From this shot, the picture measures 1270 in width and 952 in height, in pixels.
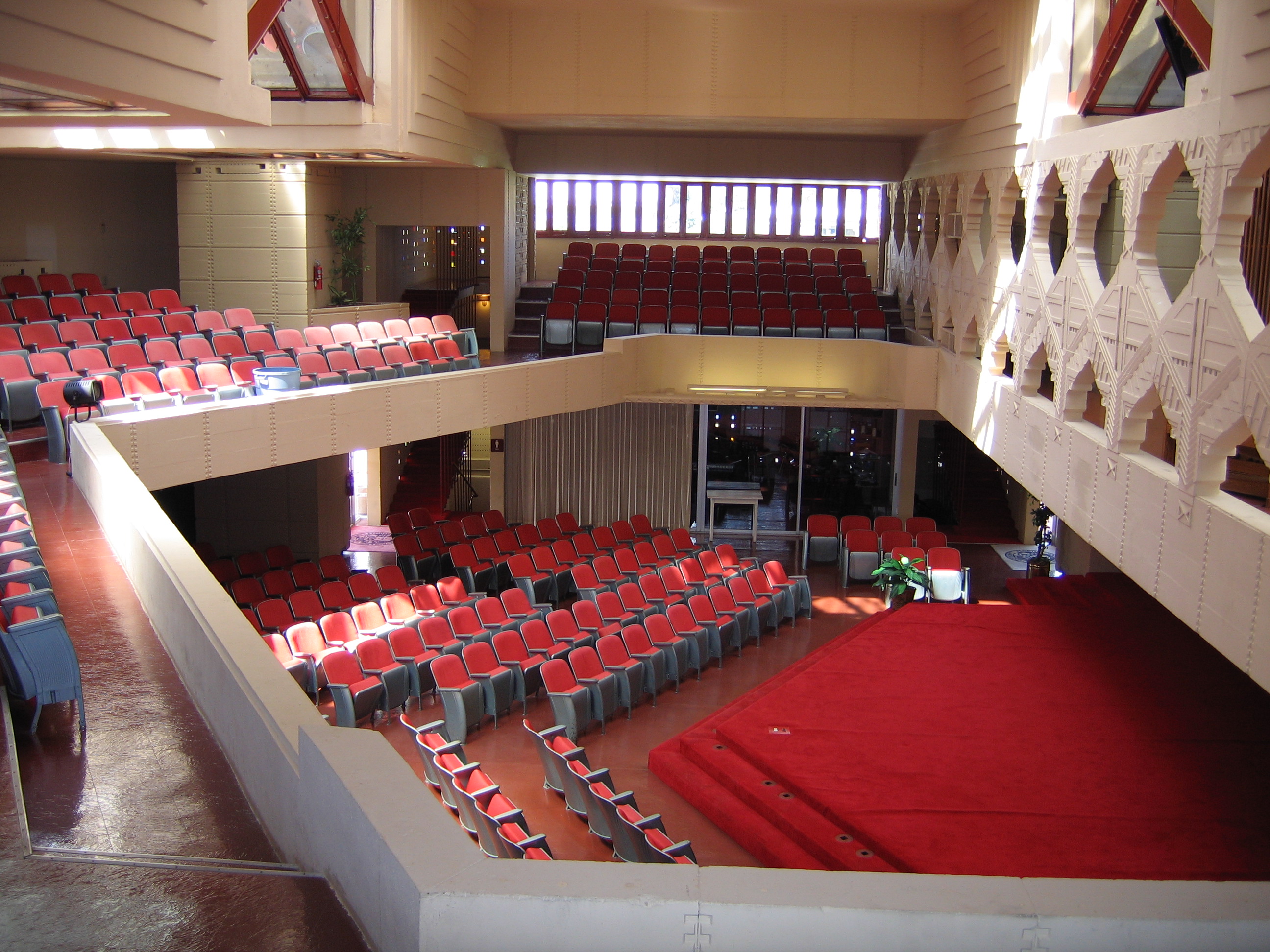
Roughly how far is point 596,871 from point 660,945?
0.21 m

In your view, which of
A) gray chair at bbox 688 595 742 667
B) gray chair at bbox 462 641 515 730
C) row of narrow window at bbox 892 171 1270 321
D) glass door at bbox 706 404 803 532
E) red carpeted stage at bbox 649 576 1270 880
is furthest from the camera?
glass door at bbox 706 404 803 532

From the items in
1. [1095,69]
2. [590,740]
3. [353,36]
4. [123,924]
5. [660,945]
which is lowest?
[590,740]

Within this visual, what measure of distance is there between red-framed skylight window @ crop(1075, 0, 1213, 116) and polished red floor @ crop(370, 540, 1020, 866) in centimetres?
618

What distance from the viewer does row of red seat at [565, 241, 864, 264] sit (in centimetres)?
1900

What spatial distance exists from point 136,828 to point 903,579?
10.8 m

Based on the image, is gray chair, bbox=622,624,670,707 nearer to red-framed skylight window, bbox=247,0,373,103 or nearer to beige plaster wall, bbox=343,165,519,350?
red-framed skylight window, bbox=247,0,373,103

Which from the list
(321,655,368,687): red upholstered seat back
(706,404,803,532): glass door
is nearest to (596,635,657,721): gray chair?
(321,655,368,687): red upholstered seat back

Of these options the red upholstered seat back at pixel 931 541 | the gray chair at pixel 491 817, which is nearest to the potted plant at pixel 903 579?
the red upholstered seat back at pixel 931 541

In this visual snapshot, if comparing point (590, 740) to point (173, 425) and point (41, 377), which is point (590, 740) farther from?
point (41, 377)

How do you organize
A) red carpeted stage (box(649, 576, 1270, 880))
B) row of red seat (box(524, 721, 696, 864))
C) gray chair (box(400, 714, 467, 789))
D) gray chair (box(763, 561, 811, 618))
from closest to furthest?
row of red seat (box(524, 721, 696, 864)), red carpeted stage (box(649, 576, 1270, 880)), gray chair (box(400, 714, 467, 789)), gray chair (box(763, 561, 811, 618))

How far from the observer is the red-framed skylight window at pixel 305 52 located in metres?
10.5

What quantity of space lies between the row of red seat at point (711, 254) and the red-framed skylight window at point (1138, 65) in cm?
936

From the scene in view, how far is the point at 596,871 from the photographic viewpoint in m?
2.47

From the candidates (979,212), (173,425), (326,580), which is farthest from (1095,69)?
(326,580)
